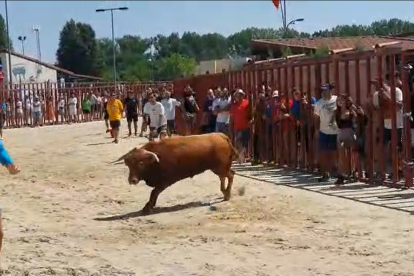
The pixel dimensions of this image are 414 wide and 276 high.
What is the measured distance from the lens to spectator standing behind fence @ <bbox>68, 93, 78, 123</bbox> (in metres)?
43.8

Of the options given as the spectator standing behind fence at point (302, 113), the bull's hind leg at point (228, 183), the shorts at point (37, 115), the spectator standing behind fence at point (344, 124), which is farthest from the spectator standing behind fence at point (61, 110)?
the bull's hind leg at point (228, 183)

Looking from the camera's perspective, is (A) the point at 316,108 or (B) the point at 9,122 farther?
(B) the point at 9,122

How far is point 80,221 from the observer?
11961 mm

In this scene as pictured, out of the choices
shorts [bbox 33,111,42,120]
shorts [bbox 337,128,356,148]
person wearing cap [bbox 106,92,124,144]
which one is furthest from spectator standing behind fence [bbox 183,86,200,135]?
shorts [bbox 33,111,42,120]

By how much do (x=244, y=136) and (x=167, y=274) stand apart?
1034 cm

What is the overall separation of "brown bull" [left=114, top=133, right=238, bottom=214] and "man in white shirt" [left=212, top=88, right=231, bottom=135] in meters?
6.85

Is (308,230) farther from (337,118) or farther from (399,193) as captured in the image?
(337,118)

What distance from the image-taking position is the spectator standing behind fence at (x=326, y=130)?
567 inches

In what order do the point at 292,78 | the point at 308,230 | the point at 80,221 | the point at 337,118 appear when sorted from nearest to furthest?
the point at 308,230 → the point at 80,221 → the point at 337,118 → the point at 292,78

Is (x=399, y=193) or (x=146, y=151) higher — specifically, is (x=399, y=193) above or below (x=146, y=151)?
below

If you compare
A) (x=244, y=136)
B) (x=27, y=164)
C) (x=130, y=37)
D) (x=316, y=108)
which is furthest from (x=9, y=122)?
(x=130, y=37)

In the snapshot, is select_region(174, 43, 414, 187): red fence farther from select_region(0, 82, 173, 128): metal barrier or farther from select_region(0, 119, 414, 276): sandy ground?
select_region(0, 82, 173, 128): metal barrier

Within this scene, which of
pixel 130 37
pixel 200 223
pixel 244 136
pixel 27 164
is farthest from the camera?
pixel 130 37

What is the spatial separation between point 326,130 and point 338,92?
3.00 ft
